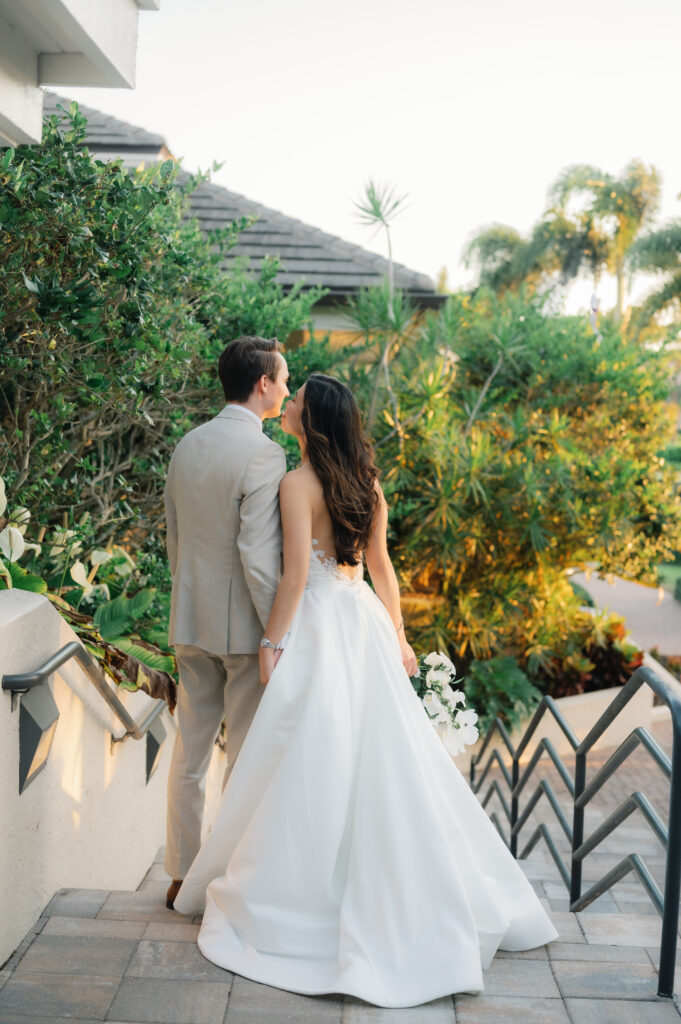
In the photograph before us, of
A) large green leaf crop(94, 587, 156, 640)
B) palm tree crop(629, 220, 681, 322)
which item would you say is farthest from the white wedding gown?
palm tree crop(629, 220, 681, 322)

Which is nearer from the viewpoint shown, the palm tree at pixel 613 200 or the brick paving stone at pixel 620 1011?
the brick paving stone at pixel 620 1011

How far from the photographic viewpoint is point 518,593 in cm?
804

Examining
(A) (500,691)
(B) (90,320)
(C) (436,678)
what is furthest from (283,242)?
(C) (436,678)

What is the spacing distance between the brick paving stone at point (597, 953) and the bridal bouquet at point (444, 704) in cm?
72

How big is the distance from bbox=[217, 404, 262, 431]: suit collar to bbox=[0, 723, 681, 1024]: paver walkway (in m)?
1.56

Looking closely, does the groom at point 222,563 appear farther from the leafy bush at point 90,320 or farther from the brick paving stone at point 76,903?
the leafy bush at point 90,320

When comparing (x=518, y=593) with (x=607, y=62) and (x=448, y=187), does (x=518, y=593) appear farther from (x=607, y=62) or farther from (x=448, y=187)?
Answer: (x=448, y=187)

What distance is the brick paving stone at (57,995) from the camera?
2029 mm

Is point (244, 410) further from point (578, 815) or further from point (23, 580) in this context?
point (578, 815)

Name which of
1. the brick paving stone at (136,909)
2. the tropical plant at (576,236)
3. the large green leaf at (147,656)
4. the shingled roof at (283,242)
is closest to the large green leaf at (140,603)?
the large green leaf at (147,656)

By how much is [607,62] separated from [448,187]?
588 centimetres

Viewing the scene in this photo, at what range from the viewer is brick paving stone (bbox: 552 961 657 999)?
220 cm

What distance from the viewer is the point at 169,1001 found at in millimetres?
2094

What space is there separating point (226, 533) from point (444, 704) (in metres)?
1.04
